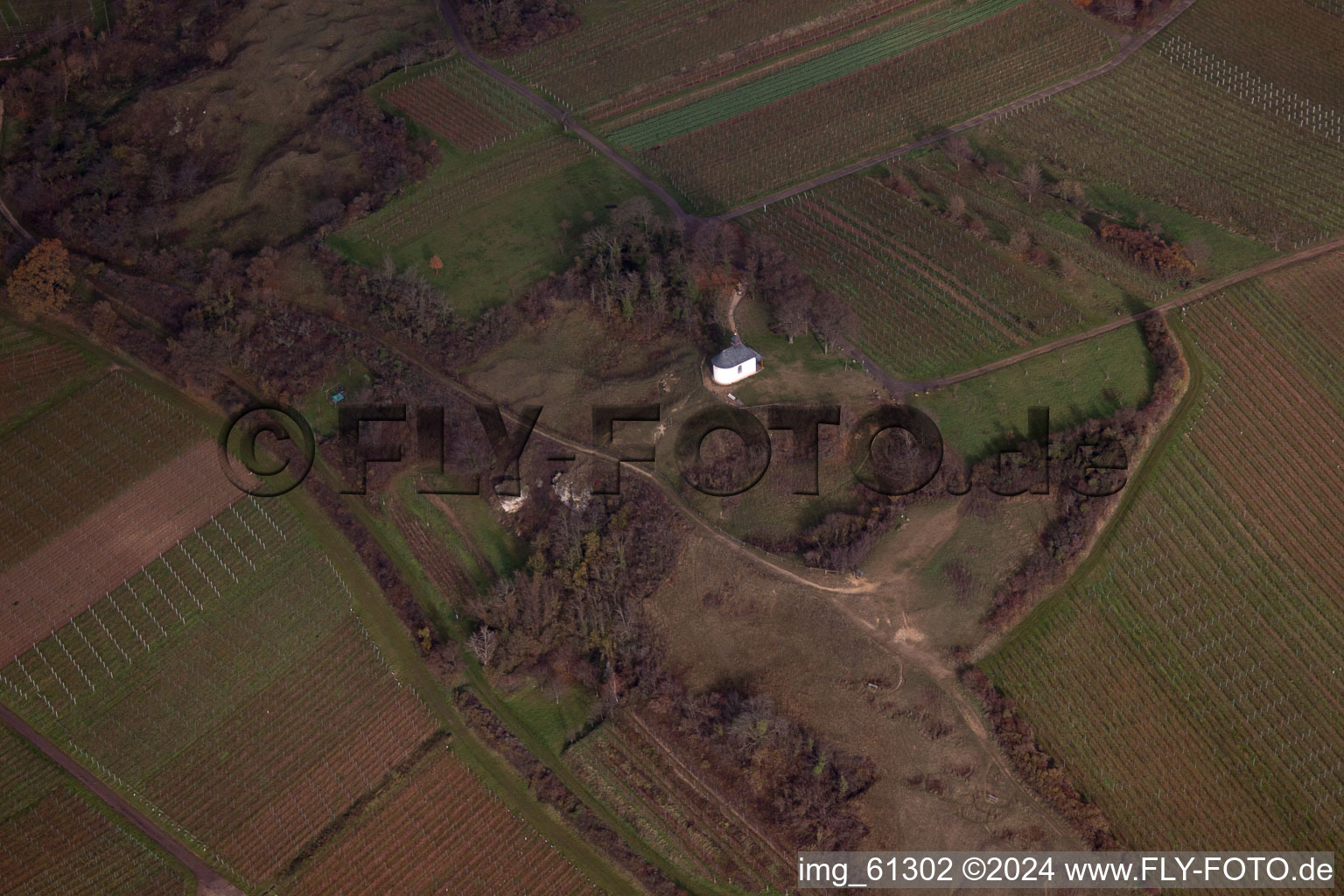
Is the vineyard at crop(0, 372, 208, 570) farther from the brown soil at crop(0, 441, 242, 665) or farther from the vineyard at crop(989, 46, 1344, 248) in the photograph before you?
the vineyard at crop(989, 46, 1344, 248)

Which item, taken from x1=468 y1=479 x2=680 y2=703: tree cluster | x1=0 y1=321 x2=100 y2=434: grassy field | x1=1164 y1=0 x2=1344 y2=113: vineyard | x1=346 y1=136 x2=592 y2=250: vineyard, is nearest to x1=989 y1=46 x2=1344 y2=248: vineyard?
x1=1164 y1=0 x2=1344 y2=113: vineyard

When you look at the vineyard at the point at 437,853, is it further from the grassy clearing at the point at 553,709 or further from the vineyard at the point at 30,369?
the vineyard at the point at 30,369

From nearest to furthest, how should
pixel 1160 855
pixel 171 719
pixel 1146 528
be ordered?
pixel 1160 855 < pixel 171 719 < pixel 1146 528

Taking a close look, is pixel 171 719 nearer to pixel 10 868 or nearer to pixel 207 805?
pixel 207 805

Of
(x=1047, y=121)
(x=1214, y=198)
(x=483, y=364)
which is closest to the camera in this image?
(x=483, y=364)

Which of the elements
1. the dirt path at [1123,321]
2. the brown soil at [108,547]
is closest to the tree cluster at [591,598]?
the dirt path at [1123,321]

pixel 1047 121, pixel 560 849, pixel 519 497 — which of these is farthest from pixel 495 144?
pixel 560 849
